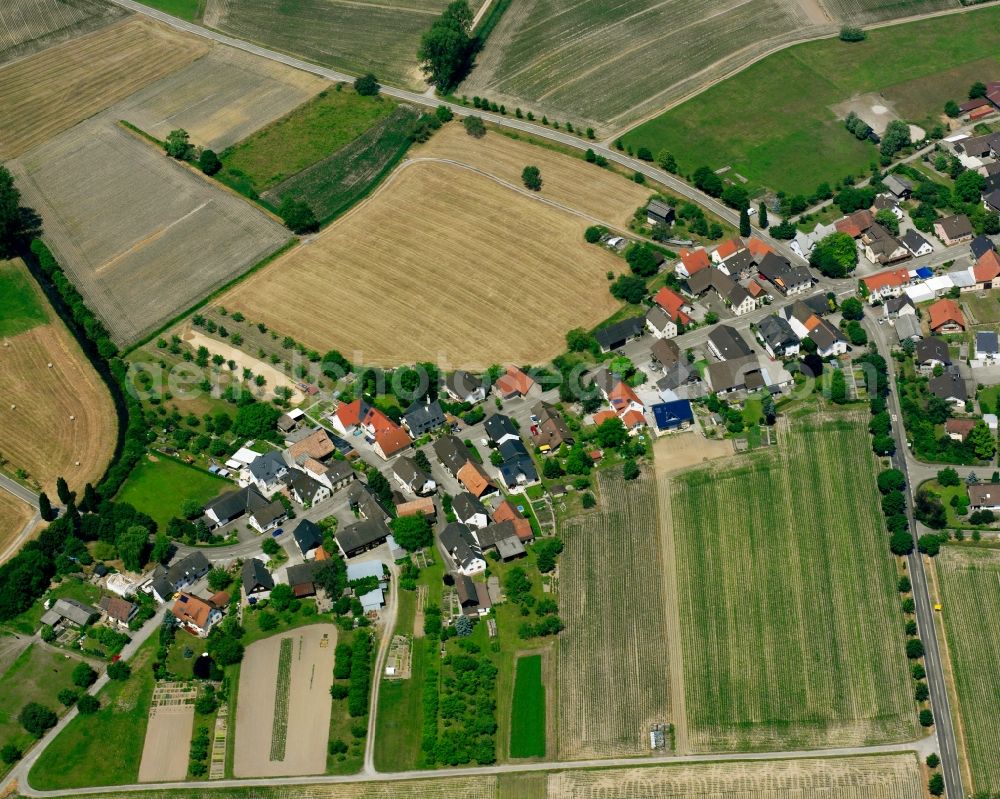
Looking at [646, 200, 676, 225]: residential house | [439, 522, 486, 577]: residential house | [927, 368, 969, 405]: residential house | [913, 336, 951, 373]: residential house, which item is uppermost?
[646, 200, 676, 225]: residential house

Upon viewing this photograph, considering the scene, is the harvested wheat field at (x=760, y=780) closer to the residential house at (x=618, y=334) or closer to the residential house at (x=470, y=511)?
the residential house at (x=470, y=511)

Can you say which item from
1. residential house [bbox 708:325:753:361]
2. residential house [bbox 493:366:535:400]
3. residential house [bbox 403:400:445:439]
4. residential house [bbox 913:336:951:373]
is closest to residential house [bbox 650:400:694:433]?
residential house [bbox 708:325:753:361]

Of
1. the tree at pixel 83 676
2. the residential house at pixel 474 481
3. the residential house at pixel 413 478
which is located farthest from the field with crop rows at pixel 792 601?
the tree at pixel 83 676

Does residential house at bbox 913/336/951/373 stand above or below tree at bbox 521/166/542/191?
below

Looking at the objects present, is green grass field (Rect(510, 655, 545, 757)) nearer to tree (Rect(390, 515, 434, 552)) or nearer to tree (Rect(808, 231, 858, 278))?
tree (Rect(390, 515, 434, 552))

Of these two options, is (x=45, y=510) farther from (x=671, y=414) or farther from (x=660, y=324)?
(x=660, y=324)

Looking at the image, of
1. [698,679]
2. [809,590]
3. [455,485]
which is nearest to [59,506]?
[455,485]

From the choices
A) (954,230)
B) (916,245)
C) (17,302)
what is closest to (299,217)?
(17,302)
